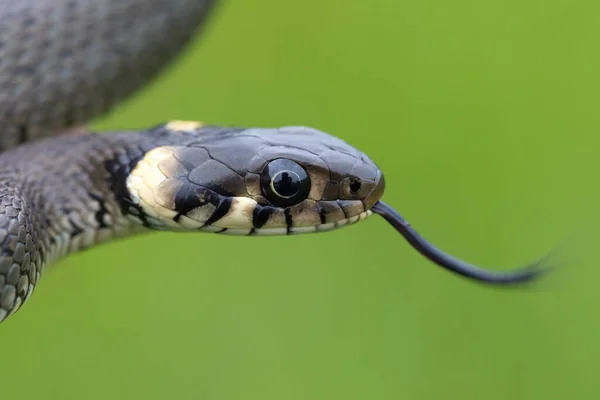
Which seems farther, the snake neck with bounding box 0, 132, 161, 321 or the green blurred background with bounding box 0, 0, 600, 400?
the green blurred background with bounding box 0, 0, 600, 400

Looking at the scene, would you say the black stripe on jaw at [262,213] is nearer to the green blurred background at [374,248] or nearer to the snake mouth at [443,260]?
the snake mouth at [443,260]

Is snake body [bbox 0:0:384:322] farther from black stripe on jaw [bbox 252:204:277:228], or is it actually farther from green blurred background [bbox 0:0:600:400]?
green blurred background [bbox 0:0:600:400]

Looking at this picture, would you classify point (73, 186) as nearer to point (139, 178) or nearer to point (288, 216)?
point (139, 178)

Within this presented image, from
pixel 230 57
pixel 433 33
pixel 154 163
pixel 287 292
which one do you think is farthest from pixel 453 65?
pixel 154 163

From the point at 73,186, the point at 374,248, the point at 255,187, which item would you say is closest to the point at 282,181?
the point at 255,187

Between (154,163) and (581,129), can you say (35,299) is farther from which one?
(581,129)

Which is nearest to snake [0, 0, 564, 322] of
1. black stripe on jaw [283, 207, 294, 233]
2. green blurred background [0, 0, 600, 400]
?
black stripe on jaw [283, 207, 294, 233]
